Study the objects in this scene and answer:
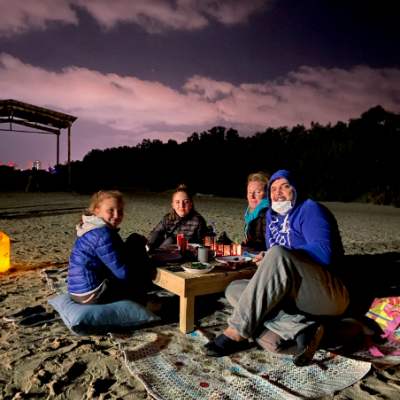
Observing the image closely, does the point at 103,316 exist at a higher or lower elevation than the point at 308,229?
lower

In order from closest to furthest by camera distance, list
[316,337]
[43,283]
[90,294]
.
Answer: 1. [316,337]
2. [90,294]
3. [43,283]

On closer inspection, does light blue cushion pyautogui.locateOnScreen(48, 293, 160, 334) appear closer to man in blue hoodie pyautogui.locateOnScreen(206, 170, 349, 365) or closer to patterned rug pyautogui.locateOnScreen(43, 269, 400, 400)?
patterned rug pyautogui.locateOnScreen(43, 269, 400, 400)

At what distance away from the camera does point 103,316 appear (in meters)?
3.18

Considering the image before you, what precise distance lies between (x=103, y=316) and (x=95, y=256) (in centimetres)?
51

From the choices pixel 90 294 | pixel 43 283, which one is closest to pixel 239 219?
pixel 43 283

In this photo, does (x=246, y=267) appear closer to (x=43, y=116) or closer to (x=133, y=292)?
(x=133, y=292)

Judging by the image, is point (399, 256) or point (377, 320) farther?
point (399, 256)

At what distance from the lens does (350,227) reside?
1048cm

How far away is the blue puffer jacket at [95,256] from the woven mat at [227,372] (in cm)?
54

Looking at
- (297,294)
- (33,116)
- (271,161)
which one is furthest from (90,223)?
(271,161)

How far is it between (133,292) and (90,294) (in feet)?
1.51

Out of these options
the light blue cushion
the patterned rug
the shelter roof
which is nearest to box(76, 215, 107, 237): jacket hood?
the light blue cushion

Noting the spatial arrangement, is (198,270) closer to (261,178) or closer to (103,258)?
Answer: (103,258)

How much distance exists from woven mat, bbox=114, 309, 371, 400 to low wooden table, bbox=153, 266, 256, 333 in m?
0.22
